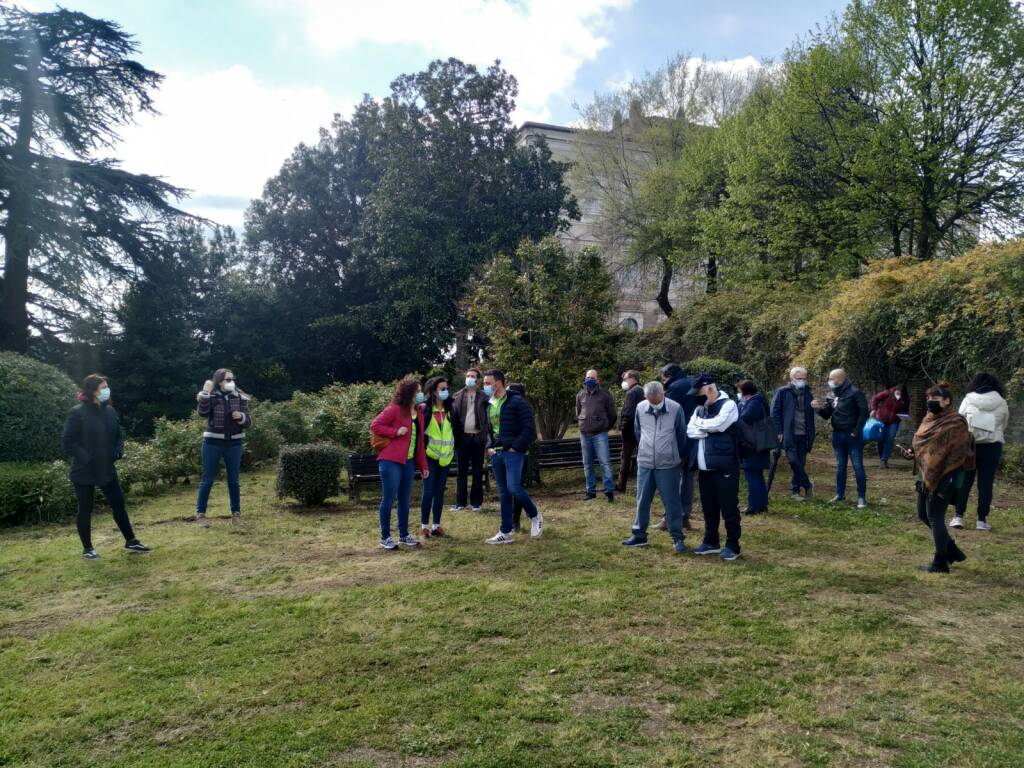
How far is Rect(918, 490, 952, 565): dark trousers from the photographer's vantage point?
6.04 metres

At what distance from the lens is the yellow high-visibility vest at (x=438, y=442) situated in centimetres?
793

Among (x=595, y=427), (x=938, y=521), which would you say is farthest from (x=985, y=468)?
(x=595, y=427)

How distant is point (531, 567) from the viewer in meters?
6.46

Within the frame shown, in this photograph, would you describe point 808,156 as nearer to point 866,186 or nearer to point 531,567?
point 866,186

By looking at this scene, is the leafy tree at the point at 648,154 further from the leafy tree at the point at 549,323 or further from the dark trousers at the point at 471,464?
the dark trousers at the point at 471,464

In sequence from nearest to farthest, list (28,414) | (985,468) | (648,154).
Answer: (985,468)
(28,414)
(648,154)

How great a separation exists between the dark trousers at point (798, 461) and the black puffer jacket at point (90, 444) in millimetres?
7967

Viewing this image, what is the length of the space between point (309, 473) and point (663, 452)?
5.07 metres

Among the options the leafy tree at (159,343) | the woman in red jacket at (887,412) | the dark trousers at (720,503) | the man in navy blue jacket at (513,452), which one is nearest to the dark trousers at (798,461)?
the dark trousers at (720,503)

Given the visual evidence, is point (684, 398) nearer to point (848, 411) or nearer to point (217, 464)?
point (848, 411)

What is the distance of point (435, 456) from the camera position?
26.0 ft

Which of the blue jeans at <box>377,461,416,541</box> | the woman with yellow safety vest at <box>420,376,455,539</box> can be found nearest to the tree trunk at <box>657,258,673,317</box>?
the woman with yellow safety vest at <box>420,376,455,539</box>

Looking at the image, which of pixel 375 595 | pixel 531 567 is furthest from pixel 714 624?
pixel 375 595

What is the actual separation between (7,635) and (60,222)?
52.6 ft
